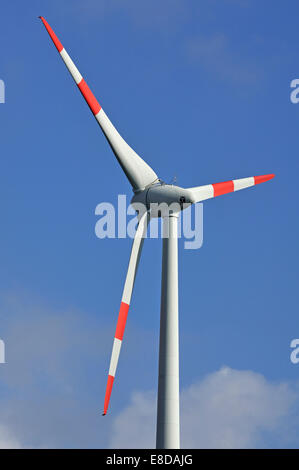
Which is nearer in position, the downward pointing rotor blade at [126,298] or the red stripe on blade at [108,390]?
Result: the red stripe on blade at [108,390]

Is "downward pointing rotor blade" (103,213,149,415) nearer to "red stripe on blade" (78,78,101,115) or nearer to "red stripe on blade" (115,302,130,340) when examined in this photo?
"red stripe on blade" (115,302,130,340)

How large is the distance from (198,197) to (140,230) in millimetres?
3617

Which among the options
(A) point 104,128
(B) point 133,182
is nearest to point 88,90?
(A) point 104,128

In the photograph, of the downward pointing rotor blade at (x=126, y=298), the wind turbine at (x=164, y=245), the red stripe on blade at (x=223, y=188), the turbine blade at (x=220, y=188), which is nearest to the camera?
the wind turbine at (x=164, y=245)

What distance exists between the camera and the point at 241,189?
5106 centimetres

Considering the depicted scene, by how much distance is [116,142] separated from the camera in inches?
1820

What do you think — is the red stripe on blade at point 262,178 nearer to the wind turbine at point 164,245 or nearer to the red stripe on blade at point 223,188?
the red stripe on blade at point 223,188

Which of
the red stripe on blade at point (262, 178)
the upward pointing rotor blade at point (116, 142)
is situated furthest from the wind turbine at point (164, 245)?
the red stripe on blade at point (262, 178)

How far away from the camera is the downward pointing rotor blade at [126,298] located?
1716 inches

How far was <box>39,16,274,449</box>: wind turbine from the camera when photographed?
4172cm

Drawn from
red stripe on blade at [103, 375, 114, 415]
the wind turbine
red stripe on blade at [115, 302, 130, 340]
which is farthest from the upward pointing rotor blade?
red stripe on blade at [103, 375, 114, 415]

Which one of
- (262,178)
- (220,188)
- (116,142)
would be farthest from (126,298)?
(262,178)

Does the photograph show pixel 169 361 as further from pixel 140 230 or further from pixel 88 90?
pixel 88 90

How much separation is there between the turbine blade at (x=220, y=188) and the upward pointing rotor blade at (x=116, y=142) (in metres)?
2.52
